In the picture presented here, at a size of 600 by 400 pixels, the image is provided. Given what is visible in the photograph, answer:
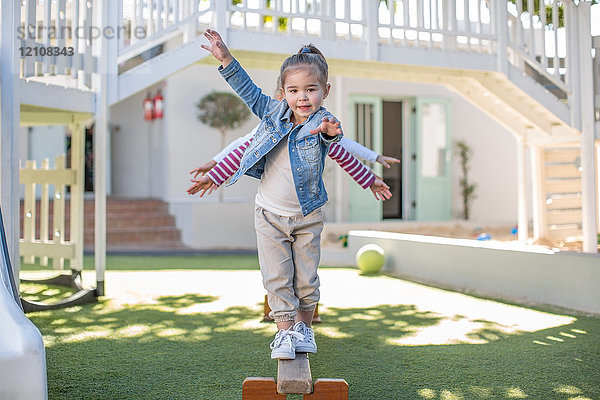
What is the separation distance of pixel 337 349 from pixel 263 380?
4.36 ft

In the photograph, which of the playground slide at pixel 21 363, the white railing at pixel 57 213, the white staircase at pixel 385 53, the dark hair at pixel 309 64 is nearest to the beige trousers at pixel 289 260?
the dark hair at pixel 309 64

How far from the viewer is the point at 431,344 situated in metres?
3.64

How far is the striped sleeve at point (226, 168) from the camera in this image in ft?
9.05

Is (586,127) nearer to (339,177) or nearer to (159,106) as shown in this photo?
(339,177)

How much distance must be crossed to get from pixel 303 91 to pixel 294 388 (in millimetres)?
1182

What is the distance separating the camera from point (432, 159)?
1202 centimetres

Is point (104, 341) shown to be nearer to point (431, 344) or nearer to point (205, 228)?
point (431, 344)

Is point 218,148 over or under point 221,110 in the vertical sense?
under

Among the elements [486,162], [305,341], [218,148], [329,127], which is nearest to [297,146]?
[329,127]

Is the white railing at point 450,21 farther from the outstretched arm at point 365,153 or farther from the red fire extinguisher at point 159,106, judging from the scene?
the red fire extinguisher at point 159,106

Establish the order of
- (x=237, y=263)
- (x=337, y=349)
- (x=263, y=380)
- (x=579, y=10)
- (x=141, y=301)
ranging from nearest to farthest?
(x=263, y=380)
(x=337, y=349)
(x=141, y=301)
(x=579, y=10)
(x=237, y=263)

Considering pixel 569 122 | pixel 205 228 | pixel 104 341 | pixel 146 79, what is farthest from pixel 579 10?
pixel 205 228

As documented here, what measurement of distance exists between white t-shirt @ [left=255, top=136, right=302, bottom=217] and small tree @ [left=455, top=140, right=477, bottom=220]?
9791 millimetres

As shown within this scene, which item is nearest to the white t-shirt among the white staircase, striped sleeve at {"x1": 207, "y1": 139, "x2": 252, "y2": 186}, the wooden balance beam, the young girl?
the young girl
